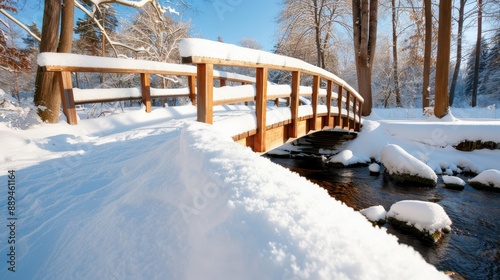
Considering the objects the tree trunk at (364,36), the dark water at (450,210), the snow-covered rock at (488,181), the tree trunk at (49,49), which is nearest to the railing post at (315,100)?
the dark water at (450,210)

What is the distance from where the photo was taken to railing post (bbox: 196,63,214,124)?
254 centimetres

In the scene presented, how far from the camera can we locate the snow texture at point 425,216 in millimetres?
3518

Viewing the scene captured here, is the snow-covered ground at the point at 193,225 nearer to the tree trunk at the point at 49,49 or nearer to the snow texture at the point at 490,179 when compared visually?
the tree trunk at the point at 49,49

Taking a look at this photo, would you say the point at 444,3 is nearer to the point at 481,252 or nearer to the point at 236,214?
the point at 481,252

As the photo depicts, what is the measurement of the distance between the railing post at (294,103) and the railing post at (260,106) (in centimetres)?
93

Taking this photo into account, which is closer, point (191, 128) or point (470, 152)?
point (191, 128)

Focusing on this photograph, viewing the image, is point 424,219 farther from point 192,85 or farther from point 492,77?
point 492,77

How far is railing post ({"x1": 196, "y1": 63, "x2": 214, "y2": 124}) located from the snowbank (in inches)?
21.7

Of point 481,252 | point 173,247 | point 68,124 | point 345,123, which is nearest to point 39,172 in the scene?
point 68,124

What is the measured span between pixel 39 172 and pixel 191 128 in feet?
5.62

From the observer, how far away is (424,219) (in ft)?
11.7

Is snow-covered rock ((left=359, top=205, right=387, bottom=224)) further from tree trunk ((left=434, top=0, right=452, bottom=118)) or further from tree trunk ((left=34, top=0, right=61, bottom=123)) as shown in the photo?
tree trunk ((left=434, top=0, right=452, bottom=118))

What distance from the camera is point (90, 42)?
71.4 feet

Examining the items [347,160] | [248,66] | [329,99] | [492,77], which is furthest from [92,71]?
[492,77]
